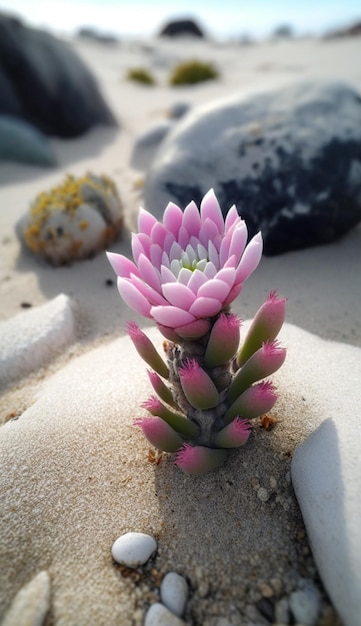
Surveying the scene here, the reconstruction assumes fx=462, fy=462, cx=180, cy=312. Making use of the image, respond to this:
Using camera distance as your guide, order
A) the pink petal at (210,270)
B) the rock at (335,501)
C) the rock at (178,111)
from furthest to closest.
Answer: the rock at (178,111), the pink petal at (210,270), the rock at (335,501)

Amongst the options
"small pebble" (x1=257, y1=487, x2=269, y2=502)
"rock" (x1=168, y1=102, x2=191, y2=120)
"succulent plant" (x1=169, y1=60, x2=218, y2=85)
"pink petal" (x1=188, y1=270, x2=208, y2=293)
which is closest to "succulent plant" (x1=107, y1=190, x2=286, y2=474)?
"pink petal" (x1=188, y1=270, x2=208, y2=293)

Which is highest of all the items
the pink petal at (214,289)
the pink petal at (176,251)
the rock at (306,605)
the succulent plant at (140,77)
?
the succulent plant at (140,77)

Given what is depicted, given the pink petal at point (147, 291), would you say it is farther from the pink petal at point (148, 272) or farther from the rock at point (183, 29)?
the rock at point (183, 29)

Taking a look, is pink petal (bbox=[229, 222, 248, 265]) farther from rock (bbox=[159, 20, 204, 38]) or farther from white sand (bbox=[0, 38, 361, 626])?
rock (bbox=[159, 20, 204, 38])

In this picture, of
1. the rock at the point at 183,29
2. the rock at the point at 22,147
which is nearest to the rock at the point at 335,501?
the rock at the point at 22,147

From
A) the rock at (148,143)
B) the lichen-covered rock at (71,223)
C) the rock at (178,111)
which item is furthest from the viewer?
the rock at (178,111)

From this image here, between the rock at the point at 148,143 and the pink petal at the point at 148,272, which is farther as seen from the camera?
the rock at the point at 148,143

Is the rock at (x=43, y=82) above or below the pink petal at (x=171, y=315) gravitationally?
above
